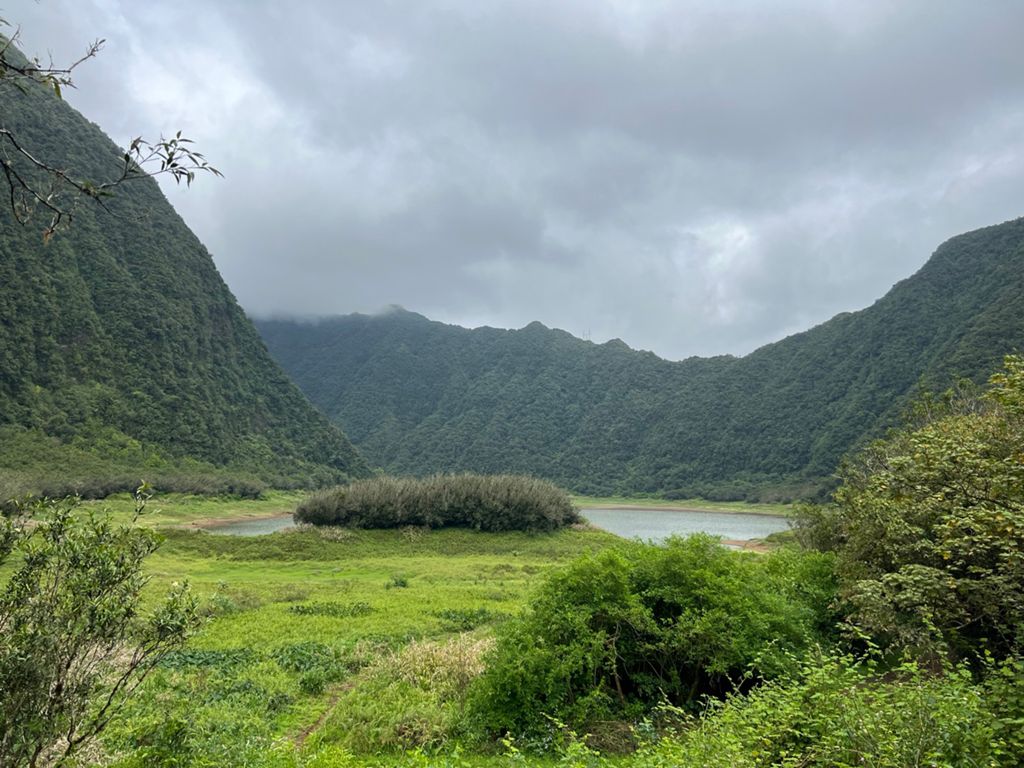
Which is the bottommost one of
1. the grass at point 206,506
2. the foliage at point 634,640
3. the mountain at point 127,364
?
the grass at point 206,506

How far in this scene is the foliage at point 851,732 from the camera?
5.13 metres

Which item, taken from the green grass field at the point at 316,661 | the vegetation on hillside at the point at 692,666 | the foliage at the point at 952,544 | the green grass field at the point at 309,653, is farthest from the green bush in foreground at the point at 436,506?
the foliage at the point at 952,544

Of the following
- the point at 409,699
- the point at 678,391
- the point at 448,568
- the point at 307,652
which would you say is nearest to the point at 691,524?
the point at 448,568

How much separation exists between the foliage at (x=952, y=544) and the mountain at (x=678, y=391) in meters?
38.9

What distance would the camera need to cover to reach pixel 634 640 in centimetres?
984

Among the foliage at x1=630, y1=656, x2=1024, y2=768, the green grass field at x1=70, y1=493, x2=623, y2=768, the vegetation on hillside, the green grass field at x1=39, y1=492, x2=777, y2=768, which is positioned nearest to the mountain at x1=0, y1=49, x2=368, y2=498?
the green grass field at x1=70, y1=493, x2=623, y2=768

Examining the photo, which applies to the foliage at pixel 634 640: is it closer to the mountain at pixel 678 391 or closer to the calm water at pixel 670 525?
the calm water at pixel 670 525

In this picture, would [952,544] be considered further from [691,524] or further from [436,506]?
[691,524]

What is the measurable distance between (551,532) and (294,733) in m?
32.4

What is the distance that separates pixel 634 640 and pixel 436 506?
3068cm

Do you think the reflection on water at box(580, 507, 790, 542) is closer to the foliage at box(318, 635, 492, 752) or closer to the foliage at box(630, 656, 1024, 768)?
the foliage at box(318, 635, 492, 752)

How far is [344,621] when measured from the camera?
51.2 ft

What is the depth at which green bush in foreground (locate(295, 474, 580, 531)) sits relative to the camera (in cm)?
3894

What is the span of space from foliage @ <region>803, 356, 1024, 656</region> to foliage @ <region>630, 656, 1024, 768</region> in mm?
1120
